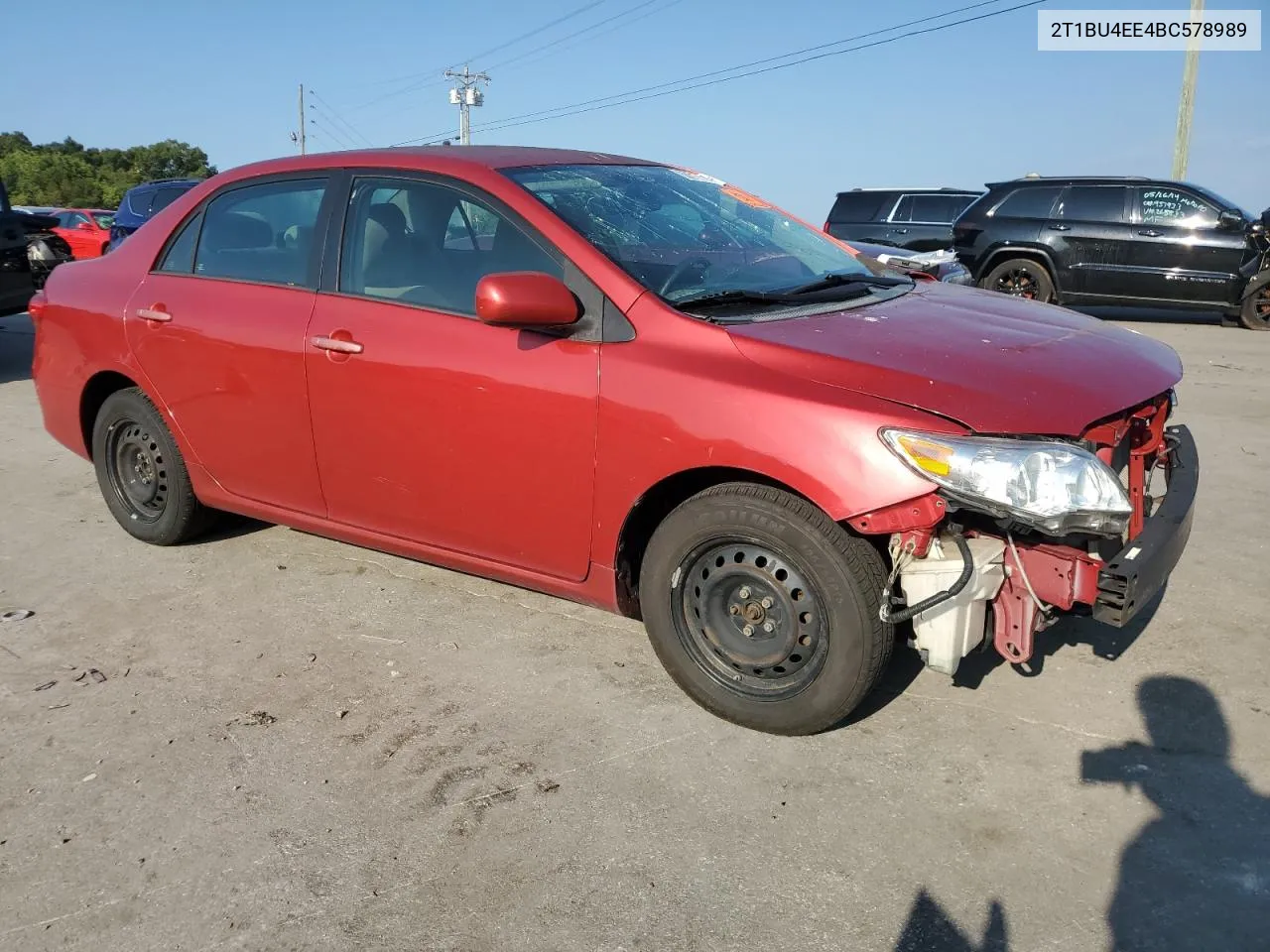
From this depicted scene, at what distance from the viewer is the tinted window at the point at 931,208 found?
1658 cm

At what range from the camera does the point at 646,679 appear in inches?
143

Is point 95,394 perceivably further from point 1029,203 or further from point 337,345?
point 1029,203

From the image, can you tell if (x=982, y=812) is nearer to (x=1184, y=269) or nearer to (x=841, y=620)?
(x=841, y=620)

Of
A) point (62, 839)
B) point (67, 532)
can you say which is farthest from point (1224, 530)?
point (67, 532)

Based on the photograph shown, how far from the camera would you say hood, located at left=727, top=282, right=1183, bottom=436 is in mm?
2895

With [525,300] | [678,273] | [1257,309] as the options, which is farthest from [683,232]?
[1257,309]

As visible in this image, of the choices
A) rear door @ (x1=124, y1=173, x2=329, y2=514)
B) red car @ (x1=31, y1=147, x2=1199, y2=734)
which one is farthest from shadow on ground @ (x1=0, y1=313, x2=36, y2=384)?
red car @ (x1=31, y1=147, x2=1199, y2=734)

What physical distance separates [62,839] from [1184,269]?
1375 cm

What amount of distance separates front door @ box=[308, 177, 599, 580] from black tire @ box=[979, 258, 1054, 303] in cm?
1135

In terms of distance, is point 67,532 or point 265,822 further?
point 67,532

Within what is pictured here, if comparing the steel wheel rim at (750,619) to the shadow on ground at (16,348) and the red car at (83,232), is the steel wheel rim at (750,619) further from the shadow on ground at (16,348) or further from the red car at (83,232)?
the red car at (83,232)

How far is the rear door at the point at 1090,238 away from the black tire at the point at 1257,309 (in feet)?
4.85

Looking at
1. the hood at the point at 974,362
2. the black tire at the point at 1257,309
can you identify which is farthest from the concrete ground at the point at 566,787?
the black tire at the point at 1257,309

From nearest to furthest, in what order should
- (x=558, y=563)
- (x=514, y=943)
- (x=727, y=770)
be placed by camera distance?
(x=514, y=943) → (x=727, y=770) → (x=558, y=563)
